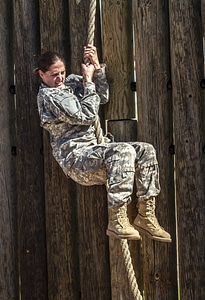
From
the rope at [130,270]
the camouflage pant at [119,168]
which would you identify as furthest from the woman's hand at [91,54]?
the rope at [130,270]

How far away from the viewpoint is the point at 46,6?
623 cm

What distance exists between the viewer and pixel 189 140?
5.74 meters

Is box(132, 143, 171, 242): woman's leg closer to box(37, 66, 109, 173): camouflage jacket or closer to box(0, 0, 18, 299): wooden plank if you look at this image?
box(37, 66, 109, 173): camouflage jacket

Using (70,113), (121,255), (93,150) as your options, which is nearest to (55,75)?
(70,113)

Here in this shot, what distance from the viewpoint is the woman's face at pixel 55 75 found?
5711 mm

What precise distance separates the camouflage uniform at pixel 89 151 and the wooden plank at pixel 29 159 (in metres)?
0.52

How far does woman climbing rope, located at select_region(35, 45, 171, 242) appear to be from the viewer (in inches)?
211

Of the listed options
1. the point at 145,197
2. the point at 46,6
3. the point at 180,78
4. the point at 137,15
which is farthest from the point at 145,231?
the point at 46,6

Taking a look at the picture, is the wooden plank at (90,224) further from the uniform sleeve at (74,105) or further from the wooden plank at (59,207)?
the uniform sleeve at (74,105)

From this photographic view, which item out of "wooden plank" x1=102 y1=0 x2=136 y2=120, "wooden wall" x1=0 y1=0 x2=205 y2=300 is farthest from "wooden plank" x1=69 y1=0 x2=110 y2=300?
"wooden plank" x1=102 y1=0 x2=136 y2=120

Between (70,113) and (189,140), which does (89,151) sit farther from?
(189,140)

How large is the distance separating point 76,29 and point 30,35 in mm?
464

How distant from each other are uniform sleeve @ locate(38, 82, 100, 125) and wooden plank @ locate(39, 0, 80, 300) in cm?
61

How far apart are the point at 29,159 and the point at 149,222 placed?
4.39 ft
